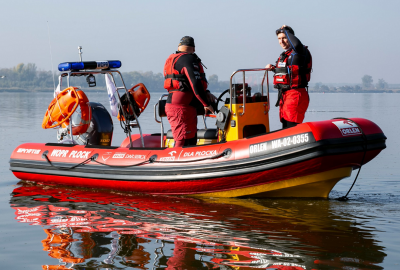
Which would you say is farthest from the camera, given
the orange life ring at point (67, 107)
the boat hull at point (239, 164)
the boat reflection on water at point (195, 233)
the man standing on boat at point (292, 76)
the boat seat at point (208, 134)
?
the orange life ring at point (67, 107)

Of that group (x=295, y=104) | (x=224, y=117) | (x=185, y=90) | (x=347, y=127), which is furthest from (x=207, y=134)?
(x=347, y=127)

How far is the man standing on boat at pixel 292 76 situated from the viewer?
17.0 ft

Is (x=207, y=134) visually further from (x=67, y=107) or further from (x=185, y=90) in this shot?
(x=67, y=107)

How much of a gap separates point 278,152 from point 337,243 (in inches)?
49.6

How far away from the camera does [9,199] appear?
5680mm

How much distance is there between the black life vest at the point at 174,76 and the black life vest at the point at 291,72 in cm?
79

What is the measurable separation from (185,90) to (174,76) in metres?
0.19

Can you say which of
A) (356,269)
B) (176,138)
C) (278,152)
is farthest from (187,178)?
(356,269)

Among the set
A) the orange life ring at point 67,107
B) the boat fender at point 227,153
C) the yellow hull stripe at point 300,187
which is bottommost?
the yellow hull stripe at point 300,187

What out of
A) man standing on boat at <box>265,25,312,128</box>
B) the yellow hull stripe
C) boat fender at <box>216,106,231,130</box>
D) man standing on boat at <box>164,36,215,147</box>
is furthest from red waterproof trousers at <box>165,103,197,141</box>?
man standing on boat at <box>265,25,312,128</box>

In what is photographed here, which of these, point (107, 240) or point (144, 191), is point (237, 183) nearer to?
point (144, 191)

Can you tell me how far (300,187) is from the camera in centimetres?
514

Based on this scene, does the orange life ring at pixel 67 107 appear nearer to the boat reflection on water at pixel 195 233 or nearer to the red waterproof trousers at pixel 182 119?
the boat reflection on water at pixel 195 233

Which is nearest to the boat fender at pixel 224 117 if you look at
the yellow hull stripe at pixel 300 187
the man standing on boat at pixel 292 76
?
the man standing on boat at pixel 292 76
